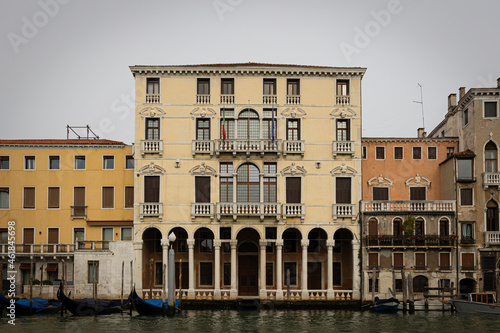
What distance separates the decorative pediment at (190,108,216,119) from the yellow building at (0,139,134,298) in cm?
498

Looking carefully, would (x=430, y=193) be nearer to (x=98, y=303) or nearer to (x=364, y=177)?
(x=364, y=177)

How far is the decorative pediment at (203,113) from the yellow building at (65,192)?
196 inches

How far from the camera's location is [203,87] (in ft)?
135

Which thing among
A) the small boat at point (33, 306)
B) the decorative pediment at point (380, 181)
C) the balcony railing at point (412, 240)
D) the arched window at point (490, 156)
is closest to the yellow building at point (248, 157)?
the balcony railing at point (412, 240)

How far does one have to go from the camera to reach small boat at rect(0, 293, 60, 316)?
118ft

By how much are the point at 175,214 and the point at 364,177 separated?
11.9m

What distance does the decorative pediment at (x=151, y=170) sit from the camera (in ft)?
132

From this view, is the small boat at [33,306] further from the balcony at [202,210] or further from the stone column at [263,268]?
the stone column at [263,268]

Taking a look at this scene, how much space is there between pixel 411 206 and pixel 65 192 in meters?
20.7

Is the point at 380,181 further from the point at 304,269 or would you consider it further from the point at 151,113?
the point at 151,113

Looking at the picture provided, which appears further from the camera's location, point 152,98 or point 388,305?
point 152,98

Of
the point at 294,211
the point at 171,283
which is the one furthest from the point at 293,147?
the point at 171,283

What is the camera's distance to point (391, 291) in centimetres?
3825

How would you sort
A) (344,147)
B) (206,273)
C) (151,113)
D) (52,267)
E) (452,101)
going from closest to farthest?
(151,113) < (344,147) < (52,267) < (206,273) < (452,101)
